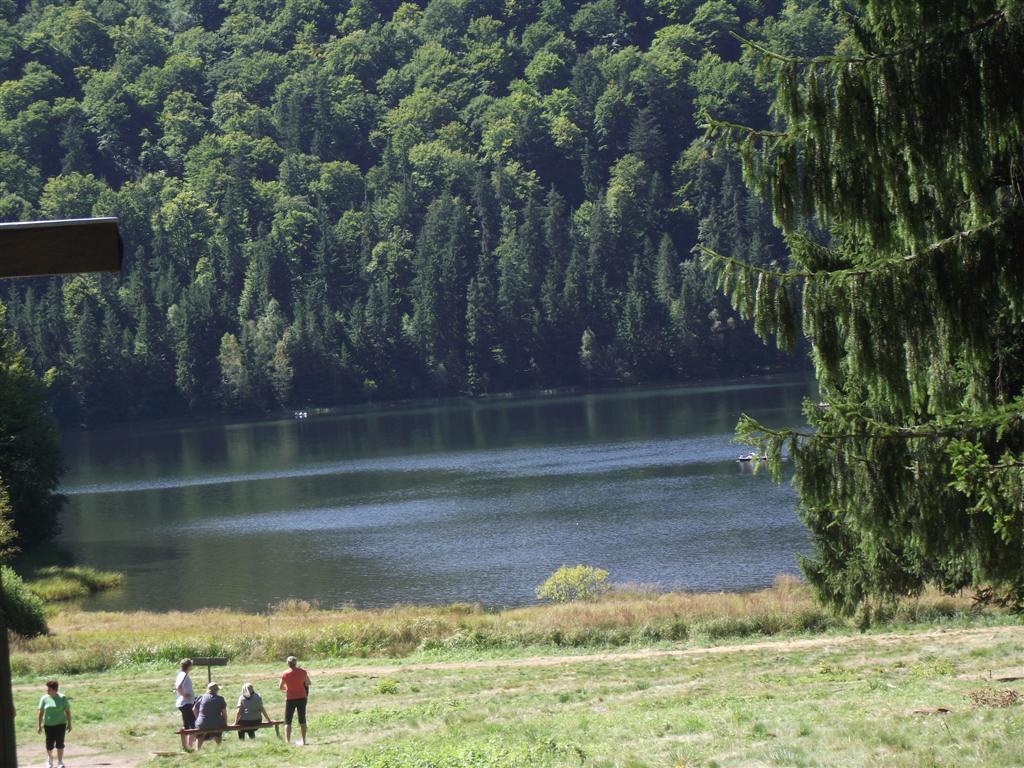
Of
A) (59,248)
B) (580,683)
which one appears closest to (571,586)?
(580,683)

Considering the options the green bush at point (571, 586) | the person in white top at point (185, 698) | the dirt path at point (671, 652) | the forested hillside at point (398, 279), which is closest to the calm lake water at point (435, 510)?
the green bush at point (571, 586)

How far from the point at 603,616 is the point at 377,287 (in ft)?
421

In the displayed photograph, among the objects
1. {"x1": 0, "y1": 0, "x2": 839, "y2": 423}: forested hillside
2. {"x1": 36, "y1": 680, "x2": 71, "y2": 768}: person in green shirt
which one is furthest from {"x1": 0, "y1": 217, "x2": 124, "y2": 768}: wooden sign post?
{"x1": 0, "y1": 0, "x2": 839, "y2": 423}: forested hillside

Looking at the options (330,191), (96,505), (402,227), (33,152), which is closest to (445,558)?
(96,505)

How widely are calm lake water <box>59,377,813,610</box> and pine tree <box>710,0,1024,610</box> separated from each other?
3050 cm

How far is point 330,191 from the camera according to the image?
19038 cm

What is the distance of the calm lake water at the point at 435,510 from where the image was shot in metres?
44.9

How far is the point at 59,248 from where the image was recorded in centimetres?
487

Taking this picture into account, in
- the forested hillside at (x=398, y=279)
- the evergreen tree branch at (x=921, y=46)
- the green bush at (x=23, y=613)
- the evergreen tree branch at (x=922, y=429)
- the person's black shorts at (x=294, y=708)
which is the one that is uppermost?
the forested hillside at (x=398, y=279)

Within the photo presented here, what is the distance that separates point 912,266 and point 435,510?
5459 centimetres

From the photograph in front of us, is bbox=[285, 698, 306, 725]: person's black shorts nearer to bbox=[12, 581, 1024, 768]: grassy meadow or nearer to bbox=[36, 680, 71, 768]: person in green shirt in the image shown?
bbox=[12, 581, 1024, 768]: grassy meadow

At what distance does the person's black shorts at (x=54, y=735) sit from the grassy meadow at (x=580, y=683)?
57 cm

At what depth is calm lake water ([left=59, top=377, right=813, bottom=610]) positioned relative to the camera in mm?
44906

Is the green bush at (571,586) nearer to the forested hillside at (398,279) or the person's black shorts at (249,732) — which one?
the person's black shorts at (249,732)
